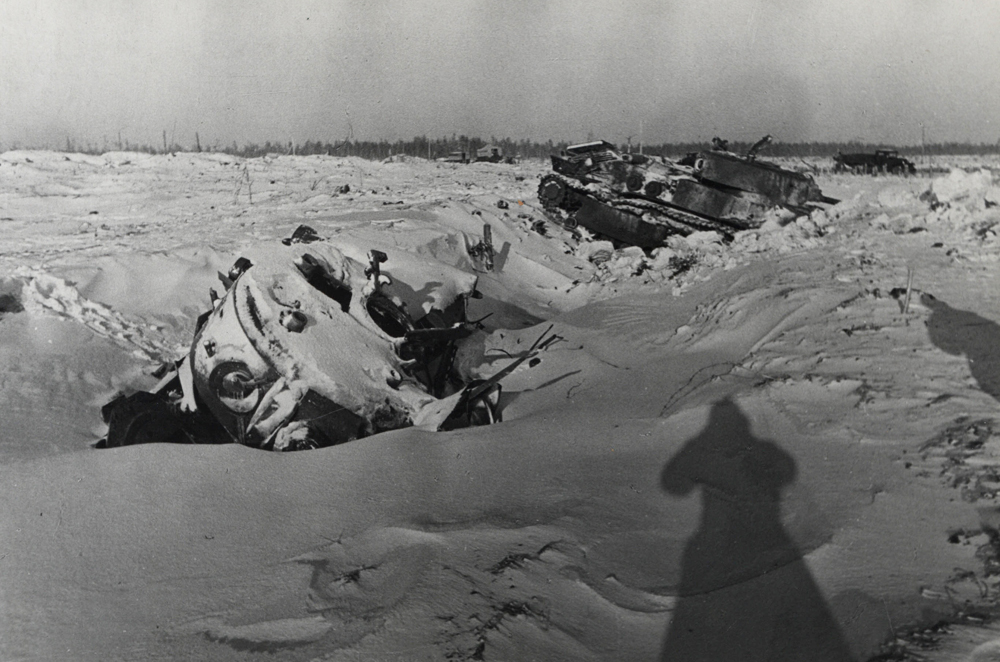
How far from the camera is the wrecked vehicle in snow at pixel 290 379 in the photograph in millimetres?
4121

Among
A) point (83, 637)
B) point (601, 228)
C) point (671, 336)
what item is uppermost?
point (601, 228)

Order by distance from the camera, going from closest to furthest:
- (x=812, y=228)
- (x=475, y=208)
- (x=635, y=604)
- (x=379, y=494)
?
1. (x=635, y=604)
2. (x=379, y=494)
3. (x=812, y=228)
4. (x=475, y=208)

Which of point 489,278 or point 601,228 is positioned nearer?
point 489,278

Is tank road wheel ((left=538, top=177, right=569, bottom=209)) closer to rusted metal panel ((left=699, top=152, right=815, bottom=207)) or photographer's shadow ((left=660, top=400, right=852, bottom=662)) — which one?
rusted metal panel ((left=699, top=152, right=815, bottom=207))

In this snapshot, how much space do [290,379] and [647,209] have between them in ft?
→ 28.3

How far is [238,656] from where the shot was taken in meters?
2.30

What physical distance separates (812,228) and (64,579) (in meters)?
9.01

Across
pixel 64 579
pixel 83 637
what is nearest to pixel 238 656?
pixel 83 637

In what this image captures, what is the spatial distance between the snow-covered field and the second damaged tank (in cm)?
420

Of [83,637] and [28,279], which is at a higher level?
[28,279]

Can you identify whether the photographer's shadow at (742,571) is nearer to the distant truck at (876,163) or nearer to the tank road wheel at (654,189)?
the tank road wheel at (654,189)

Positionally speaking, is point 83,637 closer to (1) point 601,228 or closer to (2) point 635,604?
(2) point 635,604

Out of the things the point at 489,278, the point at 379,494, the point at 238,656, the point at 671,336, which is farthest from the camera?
the point at 489,278

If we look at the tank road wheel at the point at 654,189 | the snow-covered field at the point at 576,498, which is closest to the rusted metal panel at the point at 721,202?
the tank road wheel at the point at 654,189
